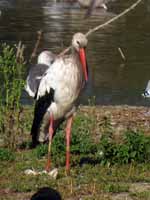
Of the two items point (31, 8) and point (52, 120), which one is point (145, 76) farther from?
point (31, 8)

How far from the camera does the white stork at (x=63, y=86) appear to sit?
281 inches

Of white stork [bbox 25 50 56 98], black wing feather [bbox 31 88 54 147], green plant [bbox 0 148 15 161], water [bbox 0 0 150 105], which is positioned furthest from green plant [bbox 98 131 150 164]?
→ water [bbox 0 0 150 105]

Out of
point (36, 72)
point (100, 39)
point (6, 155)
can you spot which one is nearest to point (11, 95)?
point (6, 155)

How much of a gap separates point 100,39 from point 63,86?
14404 millimetres

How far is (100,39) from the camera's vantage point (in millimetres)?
21500

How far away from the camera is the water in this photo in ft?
50.6

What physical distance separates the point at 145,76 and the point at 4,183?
10861 mm

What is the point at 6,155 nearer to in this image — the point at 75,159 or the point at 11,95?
the point at 75,159

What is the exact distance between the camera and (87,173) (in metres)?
7.15

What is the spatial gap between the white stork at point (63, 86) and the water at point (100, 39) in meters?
4.23

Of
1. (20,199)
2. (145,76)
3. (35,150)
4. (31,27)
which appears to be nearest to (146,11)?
(31,27)

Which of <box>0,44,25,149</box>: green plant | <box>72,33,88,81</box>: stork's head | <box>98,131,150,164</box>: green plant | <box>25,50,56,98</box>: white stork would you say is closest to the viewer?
<box>72,33,88,81</box>: stork's head

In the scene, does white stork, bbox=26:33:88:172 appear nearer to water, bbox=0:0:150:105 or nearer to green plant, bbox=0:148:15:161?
green plant, bbox=0:148:15:161

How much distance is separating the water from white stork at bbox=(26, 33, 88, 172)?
4225 millimetres
